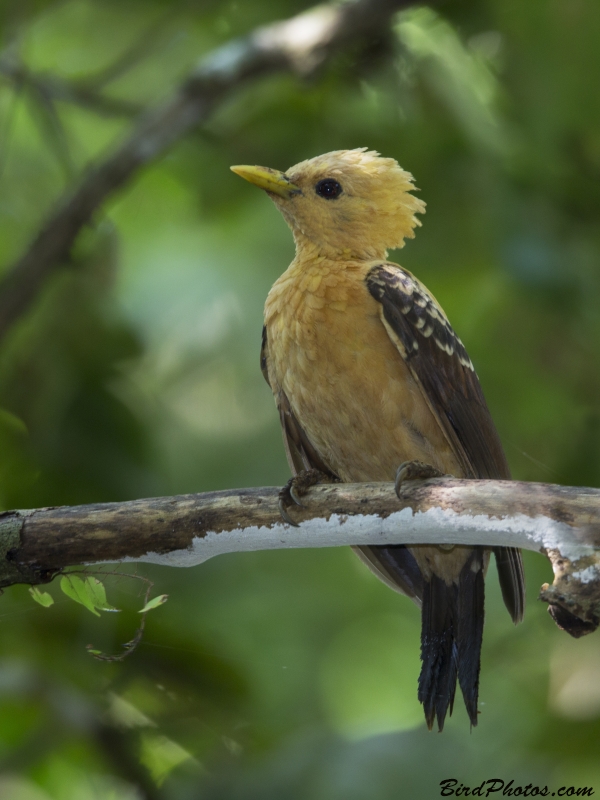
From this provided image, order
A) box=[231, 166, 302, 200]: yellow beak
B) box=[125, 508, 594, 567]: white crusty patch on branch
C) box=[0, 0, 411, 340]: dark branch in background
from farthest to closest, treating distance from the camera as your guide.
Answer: box=[0, 0, 411, 340]: dark branch in background, box=[231, 166, 302, 200]: yellow beak, box=[125, 508, 594, 567]: white crusty patch on branch

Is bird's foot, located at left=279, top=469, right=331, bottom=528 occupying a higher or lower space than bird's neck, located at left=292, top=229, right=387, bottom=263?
lower

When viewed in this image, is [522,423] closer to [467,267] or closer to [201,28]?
[467,267]

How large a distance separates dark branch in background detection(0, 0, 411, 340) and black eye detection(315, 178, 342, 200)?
159 centimetres

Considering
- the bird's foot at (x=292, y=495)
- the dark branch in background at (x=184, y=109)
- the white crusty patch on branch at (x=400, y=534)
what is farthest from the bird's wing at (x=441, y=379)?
the dark branch in background at (x=184, y=109)

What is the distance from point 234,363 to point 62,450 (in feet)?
6.39

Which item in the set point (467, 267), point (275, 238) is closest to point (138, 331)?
point (275, 238)

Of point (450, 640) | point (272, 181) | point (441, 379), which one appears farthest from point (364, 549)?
point (272, 181)

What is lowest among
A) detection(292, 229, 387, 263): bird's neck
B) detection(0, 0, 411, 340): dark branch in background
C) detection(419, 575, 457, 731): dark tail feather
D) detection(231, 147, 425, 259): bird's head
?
detection(419, 575, 457, 731): dark tail feather

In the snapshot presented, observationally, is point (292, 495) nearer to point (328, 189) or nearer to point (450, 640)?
point (450, 640)

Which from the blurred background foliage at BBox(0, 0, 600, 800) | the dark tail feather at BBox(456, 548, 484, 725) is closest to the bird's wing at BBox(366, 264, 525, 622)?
the dark tail feather at BBox(456, 548, 484, 725)

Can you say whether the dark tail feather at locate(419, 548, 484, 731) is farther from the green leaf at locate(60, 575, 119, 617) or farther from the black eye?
the black eye

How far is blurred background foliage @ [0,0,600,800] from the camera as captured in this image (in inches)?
174

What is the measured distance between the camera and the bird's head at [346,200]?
399cm

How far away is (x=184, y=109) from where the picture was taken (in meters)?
5.29
